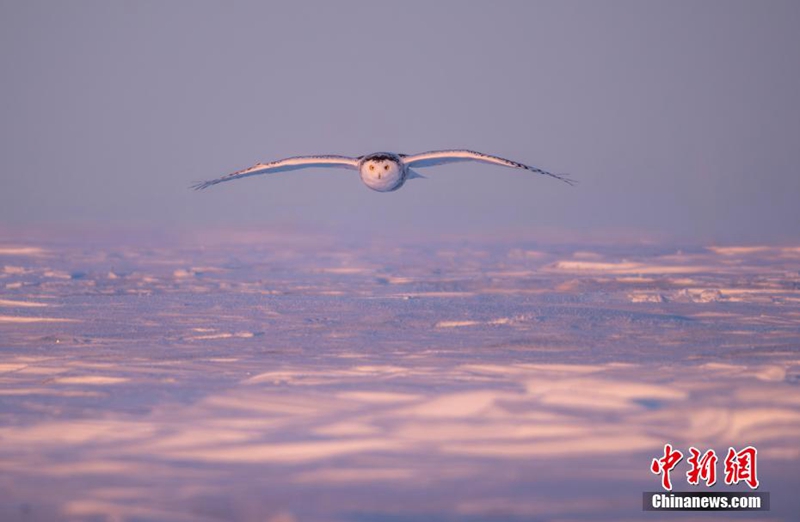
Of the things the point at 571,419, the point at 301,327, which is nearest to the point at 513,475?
the point at 571,419

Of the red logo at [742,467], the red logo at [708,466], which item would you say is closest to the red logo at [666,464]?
the red logo at [708,466]

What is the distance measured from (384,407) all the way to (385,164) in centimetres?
1191

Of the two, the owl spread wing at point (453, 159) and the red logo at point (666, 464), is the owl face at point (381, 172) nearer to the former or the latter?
the owl spread wing at point (453, 159)

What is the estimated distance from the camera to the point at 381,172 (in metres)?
28.1

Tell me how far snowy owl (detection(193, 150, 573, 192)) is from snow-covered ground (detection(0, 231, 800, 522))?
4.42 metres

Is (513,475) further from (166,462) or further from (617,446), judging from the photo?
(166,462)

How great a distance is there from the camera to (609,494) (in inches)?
519

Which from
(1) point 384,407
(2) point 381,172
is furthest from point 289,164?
(1) point 384,407

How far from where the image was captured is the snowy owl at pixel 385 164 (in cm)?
2806

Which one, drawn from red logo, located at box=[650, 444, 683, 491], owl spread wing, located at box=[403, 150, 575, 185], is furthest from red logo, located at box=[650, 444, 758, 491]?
owl spread wing, located at box=[403, 150, 575, 185]

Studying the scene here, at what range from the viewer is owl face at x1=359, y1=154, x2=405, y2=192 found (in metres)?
28.1

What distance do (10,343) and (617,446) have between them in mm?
17199

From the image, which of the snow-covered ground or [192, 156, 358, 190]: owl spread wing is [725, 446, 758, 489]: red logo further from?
[192, 156, 358, 190]: owl spread wing

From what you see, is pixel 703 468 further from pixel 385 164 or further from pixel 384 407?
pixel 385 164
